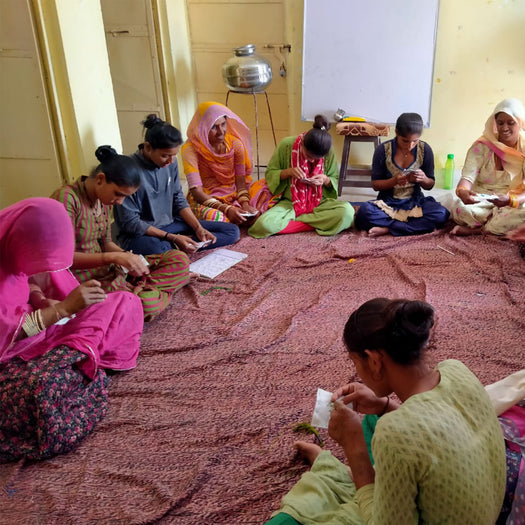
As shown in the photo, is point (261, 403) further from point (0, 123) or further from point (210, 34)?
point (210, 34)

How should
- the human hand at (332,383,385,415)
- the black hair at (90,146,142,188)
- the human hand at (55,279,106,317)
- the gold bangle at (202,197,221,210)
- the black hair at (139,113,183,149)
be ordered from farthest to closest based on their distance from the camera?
the gold bangle at (202,197,221,210) → the black hair at (139,113,183,149) → the black hair at (90,146,142,188) → the human hand at (55,279,106,317) → the human hand at (332,383,385,415)

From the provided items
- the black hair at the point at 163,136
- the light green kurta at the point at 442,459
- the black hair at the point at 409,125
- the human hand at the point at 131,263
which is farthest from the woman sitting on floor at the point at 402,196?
the light green kurta at the point at 442,459

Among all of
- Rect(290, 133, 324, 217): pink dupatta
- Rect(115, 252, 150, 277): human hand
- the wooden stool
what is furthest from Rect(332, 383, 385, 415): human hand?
the wooden stool

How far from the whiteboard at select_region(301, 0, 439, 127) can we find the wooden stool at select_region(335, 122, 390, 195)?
0.30m

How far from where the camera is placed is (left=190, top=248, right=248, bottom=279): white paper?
332cm

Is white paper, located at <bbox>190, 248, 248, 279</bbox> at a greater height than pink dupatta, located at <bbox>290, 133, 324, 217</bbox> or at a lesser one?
lesser

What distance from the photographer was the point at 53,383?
190 cm

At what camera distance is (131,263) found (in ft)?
8.72

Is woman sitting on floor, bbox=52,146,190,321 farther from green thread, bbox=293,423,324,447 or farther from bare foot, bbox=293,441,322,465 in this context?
bare foot, bbox=293,441,322,465

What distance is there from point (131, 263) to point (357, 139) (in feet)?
8.80

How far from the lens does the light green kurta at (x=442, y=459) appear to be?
3.61 ft

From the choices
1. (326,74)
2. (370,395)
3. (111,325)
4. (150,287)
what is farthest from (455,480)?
(326,74)

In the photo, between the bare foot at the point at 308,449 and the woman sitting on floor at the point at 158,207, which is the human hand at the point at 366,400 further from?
the woman sitting on floor at the point at 158,207

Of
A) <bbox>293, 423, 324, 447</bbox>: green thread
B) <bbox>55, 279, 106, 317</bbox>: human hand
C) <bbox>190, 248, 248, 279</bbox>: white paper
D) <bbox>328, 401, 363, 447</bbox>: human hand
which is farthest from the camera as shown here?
<bbox>190, 248, 248, 279</bbox>: white paper
